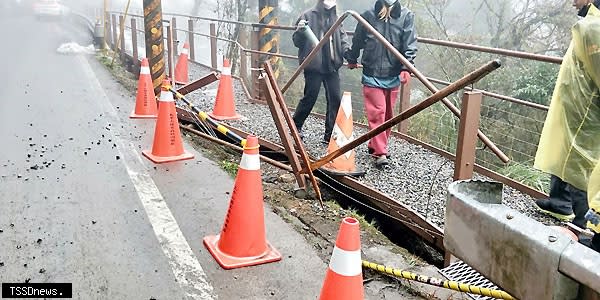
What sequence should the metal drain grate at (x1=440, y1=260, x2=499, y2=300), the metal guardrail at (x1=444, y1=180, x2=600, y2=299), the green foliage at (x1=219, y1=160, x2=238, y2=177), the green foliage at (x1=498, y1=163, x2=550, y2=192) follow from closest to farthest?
the metal guardrail at (x1=444, y1=180, x2=600, y2=299) < the metal drain grate at (x1=440, y1=260, x2=499, y2=300) < the green foliage at (x1=219, y1=160, x2=238, y2=177) < the green foliage at (x1=498, y1=163, x2=550, y2=192)

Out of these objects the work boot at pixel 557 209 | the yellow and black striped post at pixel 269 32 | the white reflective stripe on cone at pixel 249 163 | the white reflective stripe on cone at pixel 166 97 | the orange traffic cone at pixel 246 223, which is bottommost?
the work boot at pixel 557 209

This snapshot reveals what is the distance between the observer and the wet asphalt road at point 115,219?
298 centimetres

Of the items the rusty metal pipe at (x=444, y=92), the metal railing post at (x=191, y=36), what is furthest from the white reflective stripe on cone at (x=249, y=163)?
the metal railing post at (x=191, y=36)

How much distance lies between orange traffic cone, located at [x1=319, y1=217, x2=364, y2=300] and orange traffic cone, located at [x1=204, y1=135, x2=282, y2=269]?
3.10ft

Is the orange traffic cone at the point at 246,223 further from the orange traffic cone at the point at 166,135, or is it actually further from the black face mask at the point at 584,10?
the black face mask at the point at 584,10

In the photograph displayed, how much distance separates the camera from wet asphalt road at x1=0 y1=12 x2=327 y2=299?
2.98 m

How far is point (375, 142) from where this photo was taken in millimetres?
5520

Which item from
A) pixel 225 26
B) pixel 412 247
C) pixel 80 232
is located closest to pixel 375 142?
pixel 412 247

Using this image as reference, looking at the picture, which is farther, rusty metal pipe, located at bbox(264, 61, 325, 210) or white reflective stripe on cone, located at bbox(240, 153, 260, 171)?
rusty metal pipe, located at bbox(264, 61, 325, 210)

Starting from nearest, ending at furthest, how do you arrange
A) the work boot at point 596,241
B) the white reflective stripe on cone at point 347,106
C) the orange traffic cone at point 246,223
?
the work boot at point 596,241 → the orange traffic cone at point 246,223 → the white reflective stripe on cone at point 347,106

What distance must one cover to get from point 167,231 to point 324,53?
3163mm

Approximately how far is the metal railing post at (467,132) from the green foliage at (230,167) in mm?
2411

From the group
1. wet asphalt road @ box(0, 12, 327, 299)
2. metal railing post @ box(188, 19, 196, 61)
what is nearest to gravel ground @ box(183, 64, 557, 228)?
wet asphalt road @ box(0, 12, 327, 299)

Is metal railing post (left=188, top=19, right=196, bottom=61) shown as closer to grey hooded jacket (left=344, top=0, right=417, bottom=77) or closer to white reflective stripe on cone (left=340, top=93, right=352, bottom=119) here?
grey hooded jacket (left=344, top=0, right=417, bottom=77)
